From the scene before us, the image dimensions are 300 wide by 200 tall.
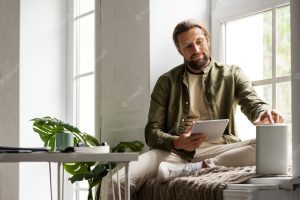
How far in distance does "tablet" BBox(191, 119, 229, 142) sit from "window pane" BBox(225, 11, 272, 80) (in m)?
0.55

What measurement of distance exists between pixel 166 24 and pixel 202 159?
97 centimetres

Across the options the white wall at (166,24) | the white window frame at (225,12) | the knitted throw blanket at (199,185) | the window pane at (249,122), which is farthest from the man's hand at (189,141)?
the white window frame at (225,12)

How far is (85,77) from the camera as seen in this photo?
4.73 m

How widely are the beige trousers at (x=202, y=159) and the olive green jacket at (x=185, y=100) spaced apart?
0.16 feet

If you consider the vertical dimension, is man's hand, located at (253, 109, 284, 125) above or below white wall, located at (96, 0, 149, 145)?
below

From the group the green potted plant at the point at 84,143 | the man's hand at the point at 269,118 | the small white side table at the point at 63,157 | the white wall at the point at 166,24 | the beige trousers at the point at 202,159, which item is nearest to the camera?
the small white side table at the point at 63,157

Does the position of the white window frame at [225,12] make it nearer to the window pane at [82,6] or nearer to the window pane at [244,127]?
the window pane at [244,127]

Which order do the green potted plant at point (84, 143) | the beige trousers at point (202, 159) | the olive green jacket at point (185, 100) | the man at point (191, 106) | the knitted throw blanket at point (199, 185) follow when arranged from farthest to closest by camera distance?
the green potted plant at point (84, 143)
the olive green jacket at point (185, 100)
the man at point (191, 106)
the beige trousers at point (202, 159)
the knitted throw blanket at point (199, 185)

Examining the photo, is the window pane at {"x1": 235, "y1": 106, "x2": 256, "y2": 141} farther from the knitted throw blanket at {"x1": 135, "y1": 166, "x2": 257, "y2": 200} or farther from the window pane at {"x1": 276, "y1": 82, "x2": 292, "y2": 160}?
the knitted throw blanket at {"x1": 135, "y1": 166, "x2": 257, "y2": 200}

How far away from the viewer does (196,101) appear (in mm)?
3273

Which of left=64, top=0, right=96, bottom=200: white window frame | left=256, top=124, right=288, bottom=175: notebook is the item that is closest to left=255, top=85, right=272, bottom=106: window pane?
left=256, top=124, right=288, bottom=175: notebook

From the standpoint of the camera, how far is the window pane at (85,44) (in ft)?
15.4

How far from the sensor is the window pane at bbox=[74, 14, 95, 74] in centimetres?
470

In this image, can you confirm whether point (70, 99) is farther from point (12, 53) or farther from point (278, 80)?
point (278, 80)
